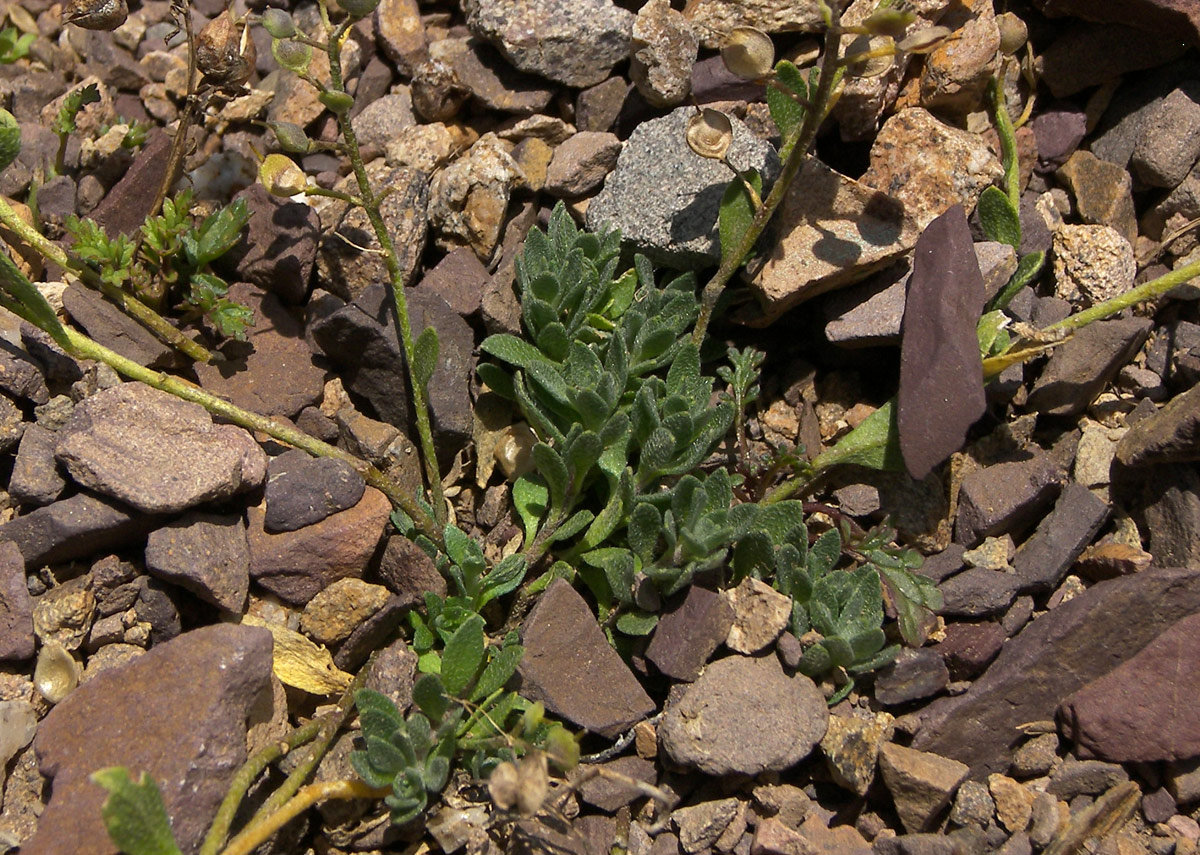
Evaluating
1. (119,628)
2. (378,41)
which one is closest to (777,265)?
(378,41)

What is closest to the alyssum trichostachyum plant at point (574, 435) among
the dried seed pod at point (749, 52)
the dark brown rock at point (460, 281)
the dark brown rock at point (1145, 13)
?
the dried seed pod at point (749, 52)

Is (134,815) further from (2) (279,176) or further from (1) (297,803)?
(2) (279,176)

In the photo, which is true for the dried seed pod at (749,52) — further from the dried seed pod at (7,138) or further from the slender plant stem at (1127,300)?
the dried seed pod at (7,138)

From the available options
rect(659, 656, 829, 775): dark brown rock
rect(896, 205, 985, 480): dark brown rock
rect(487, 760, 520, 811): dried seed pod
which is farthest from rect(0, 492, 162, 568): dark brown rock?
rect(896, 205, 985, 480): dark brown rock

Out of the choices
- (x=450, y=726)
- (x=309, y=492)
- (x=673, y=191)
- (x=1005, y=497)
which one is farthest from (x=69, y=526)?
(x=1005, y=497)

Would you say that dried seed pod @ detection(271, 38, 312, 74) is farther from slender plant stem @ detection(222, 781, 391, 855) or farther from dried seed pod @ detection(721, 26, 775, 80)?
slender plant stem @ detection(222, 781, 391, 855)
